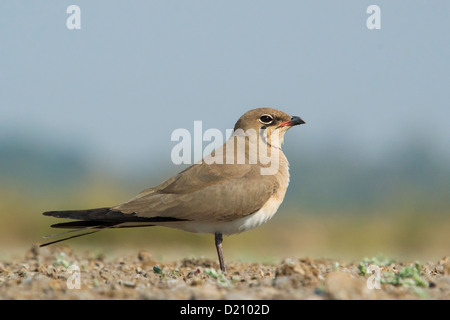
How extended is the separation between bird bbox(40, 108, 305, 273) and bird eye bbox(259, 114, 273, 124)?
528 millimetres

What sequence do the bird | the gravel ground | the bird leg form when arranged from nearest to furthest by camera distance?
1. the gravel ground
2. the bird
3. the bird leg

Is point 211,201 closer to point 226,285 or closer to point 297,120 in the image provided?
point 297,120

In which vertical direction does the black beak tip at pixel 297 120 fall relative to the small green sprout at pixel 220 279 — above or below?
above

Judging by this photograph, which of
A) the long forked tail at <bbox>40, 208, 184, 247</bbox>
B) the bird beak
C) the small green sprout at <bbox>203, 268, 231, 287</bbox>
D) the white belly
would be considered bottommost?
the small green sprout at <bbox>203, 268, 231, 287</bbox>

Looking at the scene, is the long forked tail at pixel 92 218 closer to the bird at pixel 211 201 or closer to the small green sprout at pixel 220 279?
the bird at pixel 211 201

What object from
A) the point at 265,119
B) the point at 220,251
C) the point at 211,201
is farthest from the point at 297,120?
the point at 220,251

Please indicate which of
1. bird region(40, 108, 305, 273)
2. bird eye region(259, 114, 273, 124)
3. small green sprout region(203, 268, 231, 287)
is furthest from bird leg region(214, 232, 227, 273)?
bird eye region(259, 114, 273, 124)

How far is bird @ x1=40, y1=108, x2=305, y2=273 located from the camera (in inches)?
346

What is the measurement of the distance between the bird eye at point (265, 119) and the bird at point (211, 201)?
1.73 ft

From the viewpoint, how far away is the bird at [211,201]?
878 cm

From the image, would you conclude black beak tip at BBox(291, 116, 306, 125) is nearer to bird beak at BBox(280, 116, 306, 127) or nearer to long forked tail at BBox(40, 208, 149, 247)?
bird beak at BBox(280, 116, 306, 127)

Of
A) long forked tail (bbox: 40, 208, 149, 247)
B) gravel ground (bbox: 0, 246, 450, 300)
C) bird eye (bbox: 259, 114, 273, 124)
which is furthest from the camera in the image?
bird eye (bbox: 259, 114, 273, 124)

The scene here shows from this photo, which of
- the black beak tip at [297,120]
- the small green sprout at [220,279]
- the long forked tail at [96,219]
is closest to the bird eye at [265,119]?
the black beak tip at [297,120]

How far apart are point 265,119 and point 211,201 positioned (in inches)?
66.9
